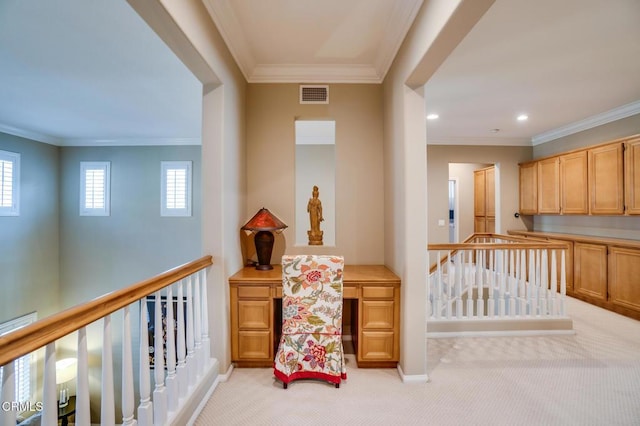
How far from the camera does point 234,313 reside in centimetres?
237

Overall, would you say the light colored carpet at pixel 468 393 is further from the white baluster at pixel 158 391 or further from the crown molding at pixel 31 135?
the crown molding at pixel 31 135

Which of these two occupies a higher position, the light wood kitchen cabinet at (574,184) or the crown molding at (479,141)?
the crown molding at (479,141)

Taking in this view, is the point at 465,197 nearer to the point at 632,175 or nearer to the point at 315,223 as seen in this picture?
the point at 632,175

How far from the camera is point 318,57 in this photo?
2707 millimetres

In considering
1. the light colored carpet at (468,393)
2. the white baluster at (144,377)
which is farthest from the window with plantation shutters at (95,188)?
the white baluster at (144,377)

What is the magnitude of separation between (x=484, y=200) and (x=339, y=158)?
5.09 meters

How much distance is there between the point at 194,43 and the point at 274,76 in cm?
121

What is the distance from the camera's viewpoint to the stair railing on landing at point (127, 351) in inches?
35.1

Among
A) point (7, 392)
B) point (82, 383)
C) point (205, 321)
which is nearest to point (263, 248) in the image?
point (205, 321)

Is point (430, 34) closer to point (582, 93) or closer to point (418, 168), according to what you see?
point (418, 168)

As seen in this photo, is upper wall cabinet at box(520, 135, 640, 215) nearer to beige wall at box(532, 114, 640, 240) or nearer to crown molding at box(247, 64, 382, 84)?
beige wall at box(532, 114, 640, 240)

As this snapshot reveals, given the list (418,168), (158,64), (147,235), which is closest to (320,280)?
(418,168)

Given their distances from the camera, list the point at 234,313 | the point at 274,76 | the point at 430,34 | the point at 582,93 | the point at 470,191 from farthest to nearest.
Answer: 1. the point at 470,191
2. the point at 582,93
3. the point at 274,76
4. the point at 234,313
5. the point at 430,34

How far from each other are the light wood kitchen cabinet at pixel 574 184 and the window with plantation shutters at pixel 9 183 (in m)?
8.93
